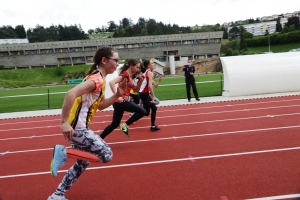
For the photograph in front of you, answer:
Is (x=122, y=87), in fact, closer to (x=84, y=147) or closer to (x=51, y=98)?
(x=84, y=147)

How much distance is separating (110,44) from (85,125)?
84.5 m

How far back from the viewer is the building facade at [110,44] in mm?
81375

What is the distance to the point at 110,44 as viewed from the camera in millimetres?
85062

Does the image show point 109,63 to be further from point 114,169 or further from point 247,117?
point 247,117

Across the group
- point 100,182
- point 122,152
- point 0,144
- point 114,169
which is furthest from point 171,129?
point 0,144

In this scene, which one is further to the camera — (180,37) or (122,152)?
(180,37)

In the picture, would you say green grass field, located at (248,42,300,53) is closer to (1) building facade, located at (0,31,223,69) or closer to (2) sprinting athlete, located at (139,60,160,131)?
(1) building facade, located at (0,31,223,69)

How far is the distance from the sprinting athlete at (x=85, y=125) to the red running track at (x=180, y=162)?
0.80 m

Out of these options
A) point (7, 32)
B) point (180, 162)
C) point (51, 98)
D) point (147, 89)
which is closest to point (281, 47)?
point (51, 98)

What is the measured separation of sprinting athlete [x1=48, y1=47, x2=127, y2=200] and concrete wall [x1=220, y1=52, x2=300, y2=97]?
1091 centimetres

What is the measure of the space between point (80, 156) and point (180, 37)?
8749cm

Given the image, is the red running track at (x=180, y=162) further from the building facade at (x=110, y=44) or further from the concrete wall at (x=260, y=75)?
the building facade at (x=110, y=44)

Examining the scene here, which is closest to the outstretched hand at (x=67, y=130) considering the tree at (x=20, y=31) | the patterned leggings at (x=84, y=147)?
the patterned leggings at (x=84, y=147)

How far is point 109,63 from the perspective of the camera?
127 inches
